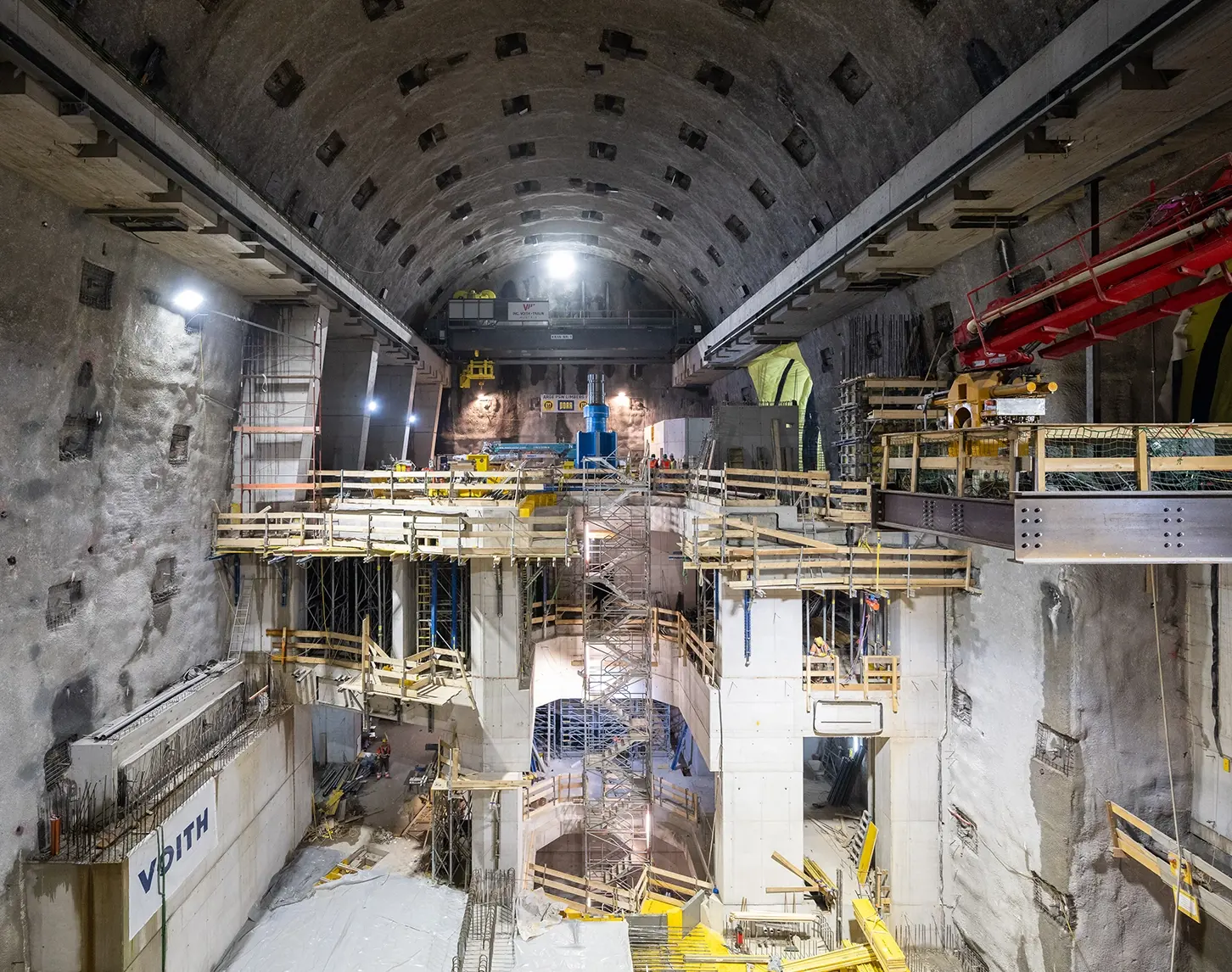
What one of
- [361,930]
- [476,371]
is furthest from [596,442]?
[361,930]

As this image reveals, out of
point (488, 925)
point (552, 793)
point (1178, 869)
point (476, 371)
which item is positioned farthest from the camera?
point (476, 371)

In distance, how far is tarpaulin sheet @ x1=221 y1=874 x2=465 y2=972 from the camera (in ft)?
32.3

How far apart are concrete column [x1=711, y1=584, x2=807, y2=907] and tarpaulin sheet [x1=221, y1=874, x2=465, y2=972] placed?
3.11 meters

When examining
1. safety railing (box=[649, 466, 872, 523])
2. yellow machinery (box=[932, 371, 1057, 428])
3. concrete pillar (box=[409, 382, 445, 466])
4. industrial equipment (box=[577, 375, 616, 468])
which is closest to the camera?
yellow machinery (box=[932, 371, 1057, 428])

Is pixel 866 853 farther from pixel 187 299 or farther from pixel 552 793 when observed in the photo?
pixel 187 299

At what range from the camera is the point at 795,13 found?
1039 cm

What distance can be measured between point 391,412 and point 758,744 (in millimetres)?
15990

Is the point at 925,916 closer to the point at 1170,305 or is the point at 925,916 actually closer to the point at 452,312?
the point at 1170,305

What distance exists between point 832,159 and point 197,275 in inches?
463

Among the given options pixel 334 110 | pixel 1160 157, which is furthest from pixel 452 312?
pixel 1160 157

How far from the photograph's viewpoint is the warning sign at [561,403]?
86.8 feet

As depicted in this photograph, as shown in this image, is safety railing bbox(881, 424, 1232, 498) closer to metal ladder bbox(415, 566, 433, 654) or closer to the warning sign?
metal ladder bbox(415, 566, 433, 654)

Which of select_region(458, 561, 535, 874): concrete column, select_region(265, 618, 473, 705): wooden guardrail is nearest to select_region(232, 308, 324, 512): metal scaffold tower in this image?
select_region(265, 618, 473, 705): wooden guardrail

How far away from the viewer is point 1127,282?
6.14m
